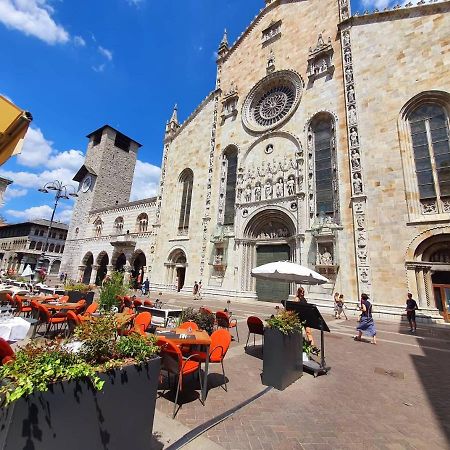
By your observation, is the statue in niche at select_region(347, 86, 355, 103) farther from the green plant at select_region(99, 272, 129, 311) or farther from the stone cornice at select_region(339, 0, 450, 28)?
the green plant at select_region(99, 272, 129, 311)

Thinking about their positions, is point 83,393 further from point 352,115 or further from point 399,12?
point 399,12

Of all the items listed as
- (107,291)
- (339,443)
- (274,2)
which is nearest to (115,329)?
(339,443)

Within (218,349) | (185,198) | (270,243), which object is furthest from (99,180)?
(218,349)

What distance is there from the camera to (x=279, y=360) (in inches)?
184

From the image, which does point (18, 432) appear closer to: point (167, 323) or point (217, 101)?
point (167, 323)

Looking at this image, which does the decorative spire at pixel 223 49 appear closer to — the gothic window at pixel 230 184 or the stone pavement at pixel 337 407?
the gothic window at pixel 230 184

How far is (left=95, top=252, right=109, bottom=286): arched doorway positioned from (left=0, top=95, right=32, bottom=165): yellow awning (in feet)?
100

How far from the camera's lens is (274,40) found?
22.8 metres

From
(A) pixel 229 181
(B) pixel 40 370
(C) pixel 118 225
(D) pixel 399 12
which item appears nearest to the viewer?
(B) pixel 40 370

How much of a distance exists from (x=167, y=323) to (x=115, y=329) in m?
4.91

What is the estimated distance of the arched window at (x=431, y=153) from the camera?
13344mm

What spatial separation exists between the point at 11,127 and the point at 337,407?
6.17 metres

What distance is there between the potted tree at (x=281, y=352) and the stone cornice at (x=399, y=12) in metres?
20.6

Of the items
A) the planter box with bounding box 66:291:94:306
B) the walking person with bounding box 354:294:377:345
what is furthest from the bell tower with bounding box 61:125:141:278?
the walking person with bounding box 354:294:377:345
